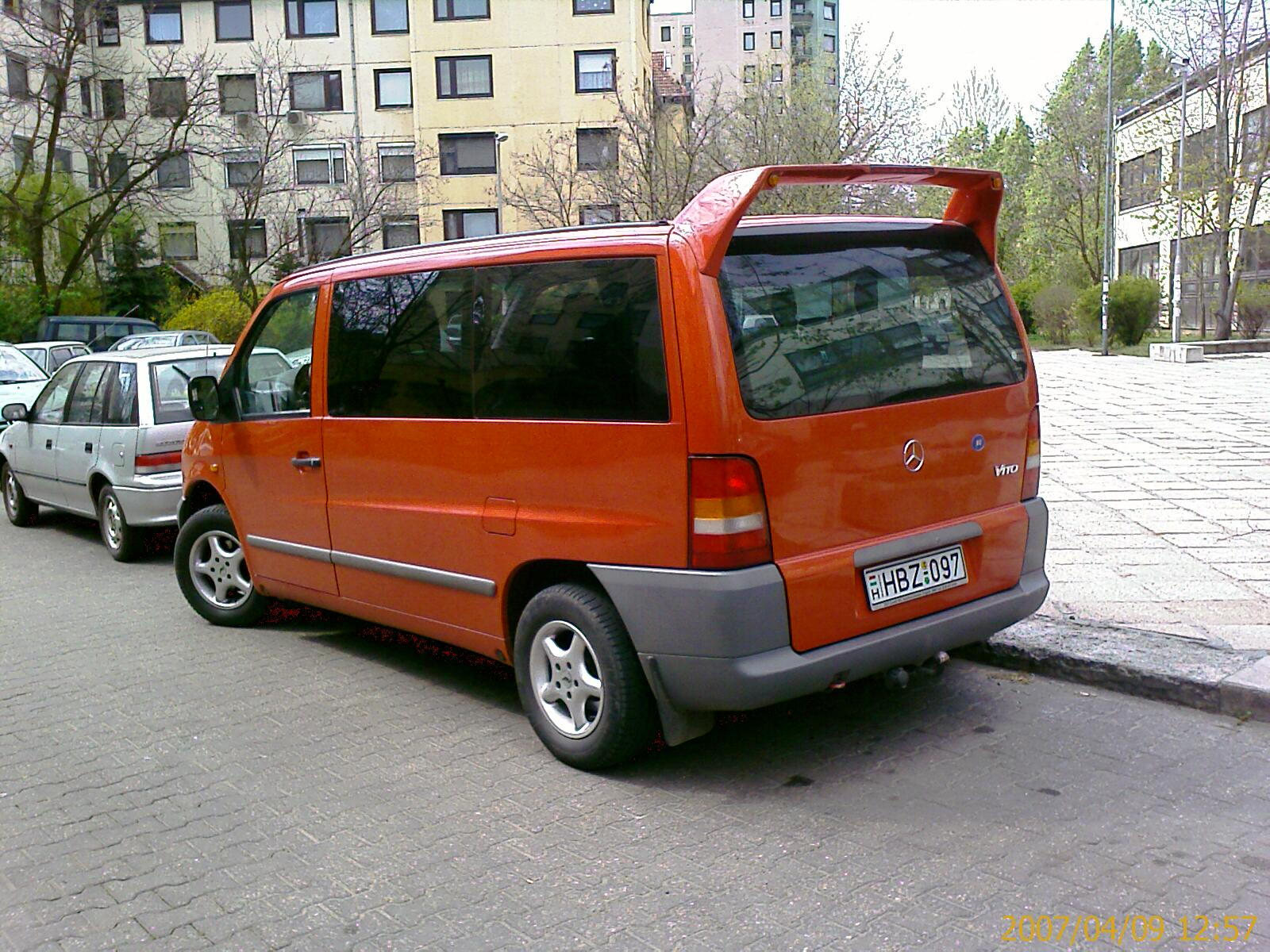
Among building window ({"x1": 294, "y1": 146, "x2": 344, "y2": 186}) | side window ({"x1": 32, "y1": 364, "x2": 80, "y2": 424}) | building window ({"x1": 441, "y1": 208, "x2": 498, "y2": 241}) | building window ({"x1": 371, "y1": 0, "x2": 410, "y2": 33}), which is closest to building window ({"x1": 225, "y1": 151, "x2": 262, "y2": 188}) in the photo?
building window ({"x1": 294, "y1": 146, "x2": 344, "y2": 186})

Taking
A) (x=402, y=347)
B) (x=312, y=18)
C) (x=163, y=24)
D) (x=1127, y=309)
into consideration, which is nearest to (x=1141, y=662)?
(x=402, y=347)

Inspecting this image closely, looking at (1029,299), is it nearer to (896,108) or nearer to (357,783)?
(896,108)

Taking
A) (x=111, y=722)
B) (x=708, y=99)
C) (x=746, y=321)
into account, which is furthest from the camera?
(x=708, y=99)

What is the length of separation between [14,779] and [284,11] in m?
50.1

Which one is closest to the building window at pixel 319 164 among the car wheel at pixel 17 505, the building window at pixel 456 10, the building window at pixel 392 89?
the building window at pixel 392 89

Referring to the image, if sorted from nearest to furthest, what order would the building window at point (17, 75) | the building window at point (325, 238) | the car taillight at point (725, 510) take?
the car taillight at point (725, 510) → the building window at point (17, 75) → the building window at point (325, 238)

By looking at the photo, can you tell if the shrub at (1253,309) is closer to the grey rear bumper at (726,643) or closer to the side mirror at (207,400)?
the side mirror at (207,400)

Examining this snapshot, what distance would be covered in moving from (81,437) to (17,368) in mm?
8386

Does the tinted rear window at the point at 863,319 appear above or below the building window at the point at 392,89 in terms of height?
below

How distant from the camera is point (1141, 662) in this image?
537cm

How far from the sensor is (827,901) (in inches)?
141

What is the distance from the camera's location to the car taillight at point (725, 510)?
416 cm

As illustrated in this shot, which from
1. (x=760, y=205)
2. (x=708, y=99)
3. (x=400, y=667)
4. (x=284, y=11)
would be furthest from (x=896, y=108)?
(x=284, y=11)

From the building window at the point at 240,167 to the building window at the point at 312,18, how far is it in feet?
20.9
